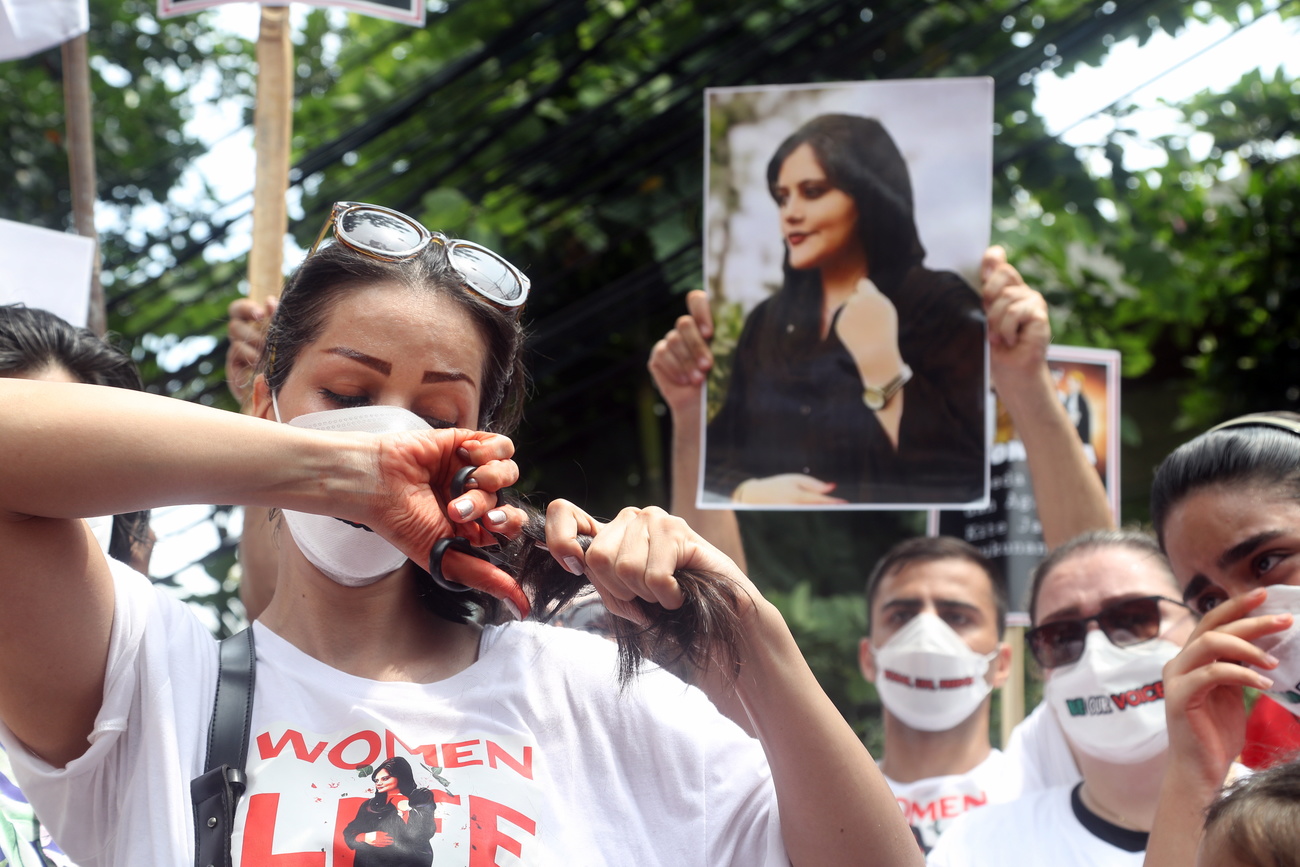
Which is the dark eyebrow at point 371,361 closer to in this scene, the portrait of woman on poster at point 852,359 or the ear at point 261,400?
the ear at point 261,400

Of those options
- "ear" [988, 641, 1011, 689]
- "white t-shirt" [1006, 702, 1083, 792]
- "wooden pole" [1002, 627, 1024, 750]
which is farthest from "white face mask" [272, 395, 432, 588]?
"wooden pole" [1002, 627, 1024, 750]

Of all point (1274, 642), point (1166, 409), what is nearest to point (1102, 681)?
point (1274, 642)

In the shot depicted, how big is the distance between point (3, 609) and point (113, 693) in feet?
0.57

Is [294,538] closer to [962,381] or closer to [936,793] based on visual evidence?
[962,381]

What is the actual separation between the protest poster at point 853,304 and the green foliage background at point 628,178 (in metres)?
2.35

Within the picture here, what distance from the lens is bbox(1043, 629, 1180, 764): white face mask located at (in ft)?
8.71

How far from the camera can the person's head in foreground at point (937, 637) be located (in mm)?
3297

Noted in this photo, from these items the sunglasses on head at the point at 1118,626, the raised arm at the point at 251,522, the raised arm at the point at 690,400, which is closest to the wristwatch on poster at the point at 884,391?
the raised arm at the point at 690,400

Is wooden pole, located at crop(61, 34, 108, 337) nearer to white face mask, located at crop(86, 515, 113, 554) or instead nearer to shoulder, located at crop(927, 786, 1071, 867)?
white face mask, located at crop(86, 515, 113, 554)

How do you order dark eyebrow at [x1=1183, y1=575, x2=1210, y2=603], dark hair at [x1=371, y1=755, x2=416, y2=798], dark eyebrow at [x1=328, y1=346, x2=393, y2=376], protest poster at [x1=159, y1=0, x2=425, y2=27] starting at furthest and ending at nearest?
protest poster at [x1=159, y1=0, x2=425, y2=27], dark eyebrow at [x1=1183, y1=575, x2=1210, y2=603], dark eyebrow at [x1=328, y1=346, x2=393, y2=376], dark hair at [x1=371, y1=755, x2=416, y2=798]

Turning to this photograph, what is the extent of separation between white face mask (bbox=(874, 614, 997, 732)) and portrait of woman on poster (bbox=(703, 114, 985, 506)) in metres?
0.60

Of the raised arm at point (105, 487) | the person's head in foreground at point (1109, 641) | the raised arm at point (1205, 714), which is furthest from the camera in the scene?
the person's head in foreground at point (1109, 641)

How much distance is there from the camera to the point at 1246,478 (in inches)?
85.7

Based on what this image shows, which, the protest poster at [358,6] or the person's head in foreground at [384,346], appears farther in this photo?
the protest poster at [358,6]
